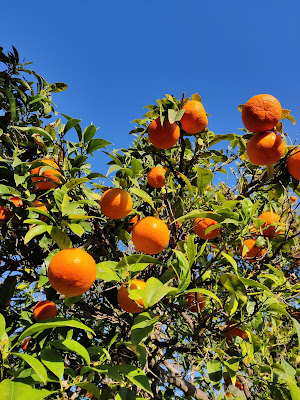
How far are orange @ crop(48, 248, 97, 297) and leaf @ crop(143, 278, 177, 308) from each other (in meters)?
0.26

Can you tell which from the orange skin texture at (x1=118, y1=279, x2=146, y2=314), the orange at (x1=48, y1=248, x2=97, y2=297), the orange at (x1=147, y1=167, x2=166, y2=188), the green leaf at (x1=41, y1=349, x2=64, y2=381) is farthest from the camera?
the orange at (x1=147, y1=167, x2=166, y2=188)

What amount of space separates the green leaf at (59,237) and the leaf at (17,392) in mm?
458

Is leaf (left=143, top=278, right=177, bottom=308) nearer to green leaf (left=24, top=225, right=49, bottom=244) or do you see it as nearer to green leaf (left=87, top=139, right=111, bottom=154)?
green leaf (left=24, top=225, right=49, bottom=244)

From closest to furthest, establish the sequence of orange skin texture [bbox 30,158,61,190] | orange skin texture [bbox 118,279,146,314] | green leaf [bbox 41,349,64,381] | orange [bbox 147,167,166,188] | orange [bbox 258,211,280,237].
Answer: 1. green leaf [bbox 41,349,64,381]
2. orange skin texture [bbox 118,279,146,314]
3. orange skin texture [bbox 30,158,61,190]
4. orange [bbox 258,211,280,237]
5. orange [bbox 147,167,166,188]

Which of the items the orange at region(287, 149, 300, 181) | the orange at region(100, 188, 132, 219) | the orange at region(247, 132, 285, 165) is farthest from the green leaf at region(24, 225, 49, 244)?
the orange at region(287, 149, 300, 181)

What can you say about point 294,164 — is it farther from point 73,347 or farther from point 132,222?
point 73,347

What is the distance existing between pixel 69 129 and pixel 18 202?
50 cm

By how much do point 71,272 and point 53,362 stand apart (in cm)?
28

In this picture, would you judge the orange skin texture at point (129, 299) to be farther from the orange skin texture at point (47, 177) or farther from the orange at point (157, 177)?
the orange at point (157, 177)

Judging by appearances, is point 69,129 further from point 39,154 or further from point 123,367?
point 123,367

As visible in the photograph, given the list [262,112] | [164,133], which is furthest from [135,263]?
[262,112]

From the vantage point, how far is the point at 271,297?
1.16 metres

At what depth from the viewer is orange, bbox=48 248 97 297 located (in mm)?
998

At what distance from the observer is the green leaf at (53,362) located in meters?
0.87
